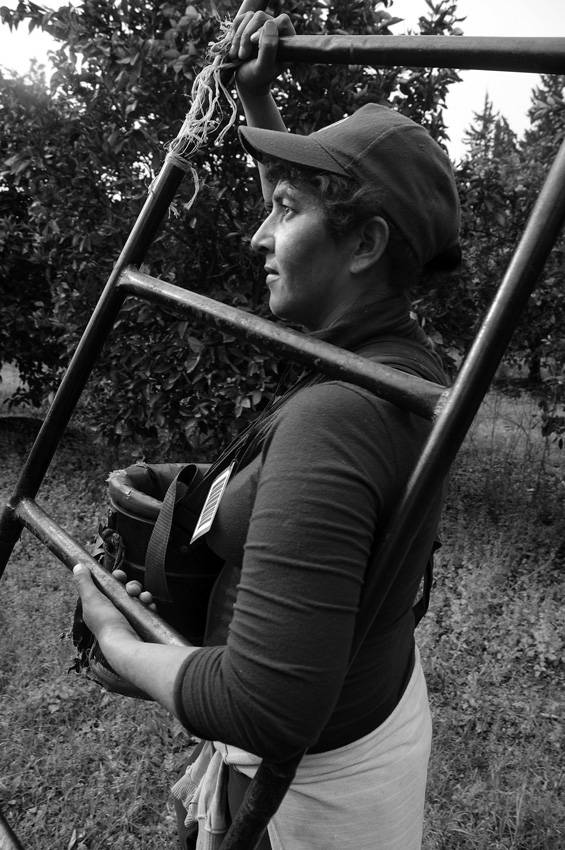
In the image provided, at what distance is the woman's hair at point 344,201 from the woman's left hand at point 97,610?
0.66 meters

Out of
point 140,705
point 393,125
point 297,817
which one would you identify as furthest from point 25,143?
point 297,817

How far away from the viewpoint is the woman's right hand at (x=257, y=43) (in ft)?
3.53

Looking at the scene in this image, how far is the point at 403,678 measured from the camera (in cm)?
131

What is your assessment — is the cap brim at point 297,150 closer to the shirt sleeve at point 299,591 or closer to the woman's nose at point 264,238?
the woman's nose at point 264,238

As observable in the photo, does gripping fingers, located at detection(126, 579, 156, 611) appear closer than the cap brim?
No

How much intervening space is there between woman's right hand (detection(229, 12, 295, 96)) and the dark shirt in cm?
58

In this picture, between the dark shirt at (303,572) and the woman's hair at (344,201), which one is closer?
the dark shirt at (303,572)

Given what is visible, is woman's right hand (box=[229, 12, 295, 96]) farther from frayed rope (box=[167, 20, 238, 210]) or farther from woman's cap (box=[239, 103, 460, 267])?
woman's cap (box=[239, 103, 460, 267])

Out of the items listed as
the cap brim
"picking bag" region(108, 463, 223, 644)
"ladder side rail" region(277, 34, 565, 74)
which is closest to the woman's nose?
the cap brim

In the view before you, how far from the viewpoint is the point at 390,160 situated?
3.28 ft

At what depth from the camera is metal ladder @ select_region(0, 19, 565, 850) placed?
678 millimetres

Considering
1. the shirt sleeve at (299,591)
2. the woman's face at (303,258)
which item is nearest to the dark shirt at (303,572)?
the shirt sleeve at (299,591)

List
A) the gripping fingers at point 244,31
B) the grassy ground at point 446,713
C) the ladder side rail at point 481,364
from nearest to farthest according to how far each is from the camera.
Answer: the ladder side rail at point 481,364 → the gripping fingers at point 244,31 → the grassy ground at point 446,713

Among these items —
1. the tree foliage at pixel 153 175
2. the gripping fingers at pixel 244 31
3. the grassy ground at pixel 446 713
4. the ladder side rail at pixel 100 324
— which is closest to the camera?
the gripping fingers at pixel 244 31
